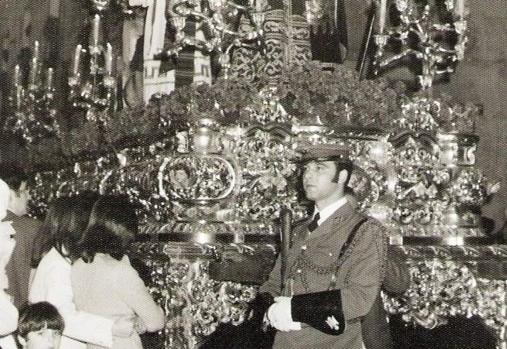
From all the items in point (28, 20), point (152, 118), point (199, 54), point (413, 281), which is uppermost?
point (28, 20)

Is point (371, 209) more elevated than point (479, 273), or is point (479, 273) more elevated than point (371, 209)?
point (371, 209)

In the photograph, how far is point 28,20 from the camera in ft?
36.0

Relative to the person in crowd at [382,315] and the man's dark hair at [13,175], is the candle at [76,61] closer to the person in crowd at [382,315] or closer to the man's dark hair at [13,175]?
the man's dark hair at [13,175]

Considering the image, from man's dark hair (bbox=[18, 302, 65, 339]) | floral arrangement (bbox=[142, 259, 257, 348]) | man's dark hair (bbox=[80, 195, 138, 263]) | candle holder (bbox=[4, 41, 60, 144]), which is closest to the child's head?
man's dark hair (bbox=[18, 302, 65, 339])

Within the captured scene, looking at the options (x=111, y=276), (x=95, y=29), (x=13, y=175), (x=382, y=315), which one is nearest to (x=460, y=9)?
(x=95, y=29)

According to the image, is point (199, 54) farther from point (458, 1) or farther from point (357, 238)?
point (357, 238)

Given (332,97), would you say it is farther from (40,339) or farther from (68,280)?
(40,339)

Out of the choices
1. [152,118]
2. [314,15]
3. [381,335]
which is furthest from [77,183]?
[381,335]

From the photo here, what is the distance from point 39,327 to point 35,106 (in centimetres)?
487

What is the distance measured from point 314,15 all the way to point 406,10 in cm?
116

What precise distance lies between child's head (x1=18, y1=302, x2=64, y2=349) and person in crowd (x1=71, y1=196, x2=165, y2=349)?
0.17 m

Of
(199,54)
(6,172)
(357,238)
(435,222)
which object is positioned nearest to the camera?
(357,238)

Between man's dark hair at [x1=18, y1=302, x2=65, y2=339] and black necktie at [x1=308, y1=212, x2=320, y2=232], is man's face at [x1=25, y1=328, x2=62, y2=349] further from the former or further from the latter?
black necktie at [x1=308, y1=212, x2=320, y2=232]

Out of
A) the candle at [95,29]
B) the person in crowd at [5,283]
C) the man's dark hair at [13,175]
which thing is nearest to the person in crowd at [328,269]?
the person in crowd at [5,283]
